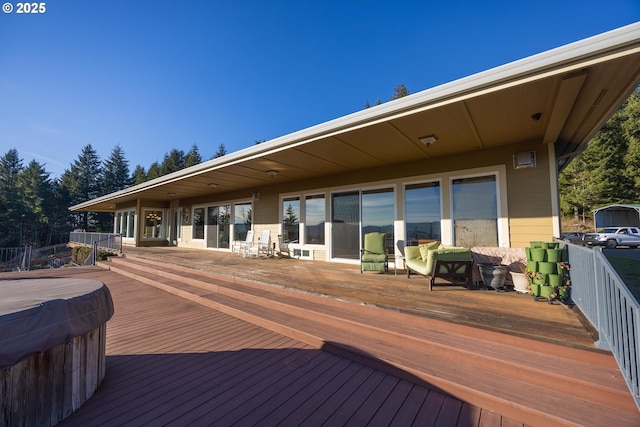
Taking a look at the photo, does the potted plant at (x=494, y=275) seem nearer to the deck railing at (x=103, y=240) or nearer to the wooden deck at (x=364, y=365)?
the wooden deck at (x=364, y=365)

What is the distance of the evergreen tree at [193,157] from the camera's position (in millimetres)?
34622

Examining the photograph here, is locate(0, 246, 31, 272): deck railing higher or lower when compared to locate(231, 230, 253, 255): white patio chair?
lower

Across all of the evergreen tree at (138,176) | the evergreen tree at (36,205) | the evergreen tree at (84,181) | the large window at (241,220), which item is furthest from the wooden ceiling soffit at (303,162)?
the evergreen tree at (84,181)

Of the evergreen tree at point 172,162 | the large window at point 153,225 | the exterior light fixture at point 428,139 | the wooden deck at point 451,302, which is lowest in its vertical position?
the wooden deck at point 451,302

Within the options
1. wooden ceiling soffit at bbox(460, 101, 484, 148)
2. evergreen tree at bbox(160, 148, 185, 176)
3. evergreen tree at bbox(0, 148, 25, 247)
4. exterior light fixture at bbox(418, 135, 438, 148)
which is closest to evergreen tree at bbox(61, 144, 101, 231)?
evergreen tree at bbox(0, 148, 25, 247)

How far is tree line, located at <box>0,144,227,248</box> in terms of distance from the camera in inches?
1059

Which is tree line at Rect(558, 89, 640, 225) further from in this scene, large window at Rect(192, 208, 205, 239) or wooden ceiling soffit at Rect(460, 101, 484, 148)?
large window at Rect(192, 208, 205, 239)

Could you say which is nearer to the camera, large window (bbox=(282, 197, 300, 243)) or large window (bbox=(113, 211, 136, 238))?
large window (bbox=(282, 197, 300, 243))

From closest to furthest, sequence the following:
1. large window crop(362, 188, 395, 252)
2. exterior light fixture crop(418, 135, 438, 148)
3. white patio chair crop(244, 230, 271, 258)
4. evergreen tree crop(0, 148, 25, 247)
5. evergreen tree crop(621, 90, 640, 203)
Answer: exterior light fixture crop(418, 135, 438, 148), large window crop(362, 188, 395, 252), white patio chair crop(244, 230, 271, 258), evergreen tree crop(621, 90, 640, 203), evergreen tree crop(0, 148, 25, 247)

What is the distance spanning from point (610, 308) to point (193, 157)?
3994cm

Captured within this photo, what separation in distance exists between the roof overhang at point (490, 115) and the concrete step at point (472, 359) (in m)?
2.35

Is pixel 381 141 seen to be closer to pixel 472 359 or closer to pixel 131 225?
pixel 472 359

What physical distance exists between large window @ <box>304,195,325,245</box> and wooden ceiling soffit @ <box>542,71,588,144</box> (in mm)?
4579

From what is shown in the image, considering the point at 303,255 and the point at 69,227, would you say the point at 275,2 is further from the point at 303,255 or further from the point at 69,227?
the point at 69,227
